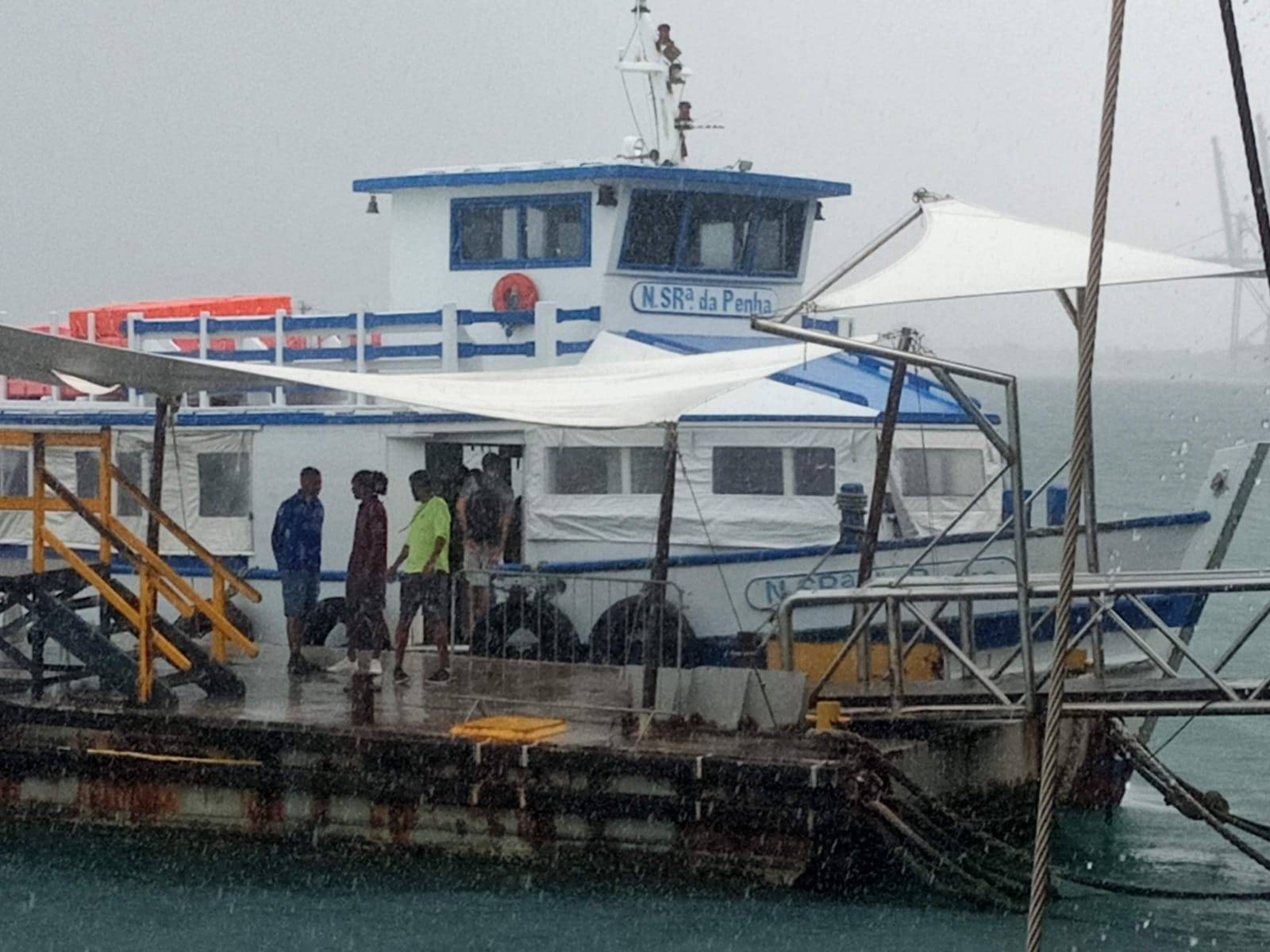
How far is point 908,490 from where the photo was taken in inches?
626

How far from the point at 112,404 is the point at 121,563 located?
161 cm

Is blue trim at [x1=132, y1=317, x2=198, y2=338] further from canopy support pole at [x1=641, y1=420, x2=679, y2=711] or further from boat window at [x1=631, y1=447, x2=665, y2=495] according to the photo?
canopy support pole at [x1=641, y1=420, x2=679, y2=711]

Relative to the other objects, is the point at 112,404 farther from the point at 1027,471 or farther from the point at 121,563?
the point at 1027,471

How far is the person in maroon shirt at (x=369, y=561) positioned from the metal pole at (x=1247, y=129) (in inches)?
296

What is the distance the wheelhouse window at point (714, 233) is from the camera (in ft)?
57.9

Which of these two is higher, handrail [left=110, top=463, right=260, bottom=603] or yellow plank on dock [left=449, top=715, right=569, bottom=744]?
handrail [left=110, top=463, right=260, bottom=603]

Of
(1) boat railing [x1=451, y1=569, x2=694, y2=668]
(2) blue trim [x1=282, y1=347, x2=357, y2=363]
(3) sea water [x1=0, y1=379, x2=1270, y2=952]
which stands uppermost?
(2) blue trim [x1=282, y1=347, x2=357, y2=363]

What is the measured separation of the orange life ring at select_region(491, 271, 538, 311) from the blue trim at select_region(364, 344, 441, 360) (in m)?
0.91

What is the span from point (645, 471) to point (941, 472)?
2.40m

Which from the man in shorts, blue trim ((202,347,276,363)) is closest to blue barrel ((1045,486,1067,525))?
the man in shorts

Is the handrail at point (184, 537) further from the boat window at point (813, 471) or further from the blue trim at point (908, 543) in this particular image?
the boat window at point (813, 471)

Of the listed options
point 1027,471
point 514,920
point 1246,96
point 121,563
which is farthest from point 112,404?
point 1027,471

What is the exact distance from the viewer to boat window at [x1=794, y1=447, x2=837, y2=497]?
15586 mm

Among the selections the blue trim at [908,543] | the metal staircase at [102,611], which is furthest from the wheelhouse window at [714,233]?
the metal staircase at [102,611]
